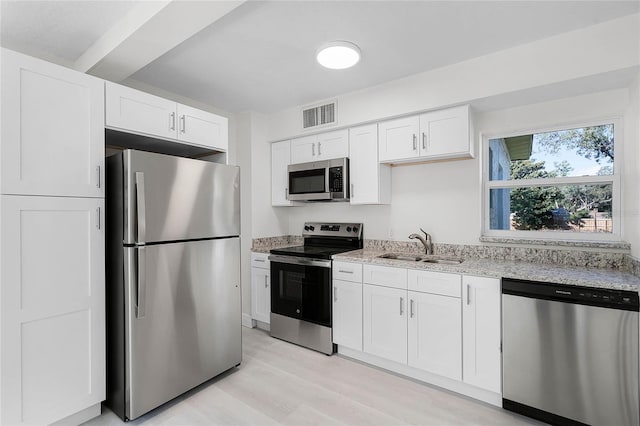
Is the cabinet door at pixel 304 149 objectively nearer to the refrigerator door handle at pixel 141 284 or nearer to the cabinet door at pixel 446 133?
the cabinet door at pixel 446 133

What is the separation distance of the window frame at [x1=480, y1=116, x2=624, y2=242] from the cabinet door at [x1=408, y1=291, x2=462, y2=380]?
2.93 ft

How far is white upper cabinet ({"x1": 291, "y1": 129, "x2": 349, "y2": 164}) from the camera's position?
130 inches

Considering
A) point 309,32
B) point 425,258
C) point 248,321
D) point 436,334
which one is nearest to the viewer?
point 309,32

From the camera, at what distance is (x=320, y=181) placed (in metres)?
3.38

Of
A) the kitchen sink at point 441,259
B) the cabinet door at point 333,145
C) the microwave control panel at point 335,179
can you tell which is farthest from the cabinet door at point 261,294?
the kitchen sink at point 441,259

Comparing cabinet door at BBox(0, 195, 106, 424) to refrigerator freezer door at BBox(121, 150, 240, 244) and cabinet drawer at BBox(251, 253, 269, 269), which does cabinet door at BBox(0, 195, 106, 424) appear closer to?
refrigerator freezer door at BBox(121, 150, 240, 244)

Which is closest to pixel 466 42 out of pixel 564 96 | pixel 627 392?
pixel 564 96

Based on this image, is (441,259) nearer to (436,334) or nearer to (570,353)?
(436,334)

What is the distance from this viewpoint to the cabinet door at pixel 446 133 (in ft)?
8.53

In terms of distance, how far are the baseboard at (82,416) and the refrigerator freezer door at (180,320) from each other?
0.25 m

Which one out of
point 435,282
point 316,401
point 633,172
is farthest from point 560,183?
point 316,401

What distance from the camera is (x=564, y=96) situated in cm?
245

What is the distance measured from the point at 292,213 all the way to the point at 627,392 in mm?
3339

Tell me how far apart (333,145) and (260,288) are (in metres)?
1.80
